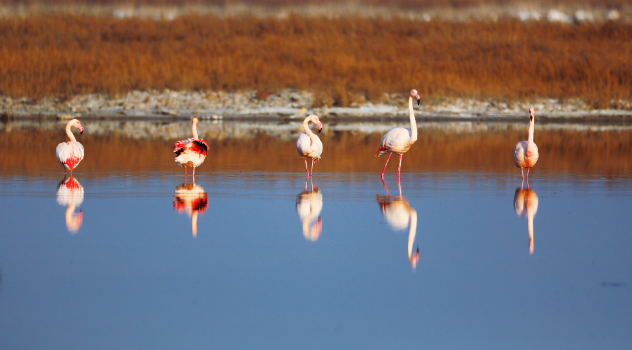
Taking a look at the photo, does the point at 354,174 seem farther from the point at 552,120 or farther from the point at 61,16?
the point at 61,16

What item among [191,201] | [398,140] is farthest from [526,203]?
[191,201]

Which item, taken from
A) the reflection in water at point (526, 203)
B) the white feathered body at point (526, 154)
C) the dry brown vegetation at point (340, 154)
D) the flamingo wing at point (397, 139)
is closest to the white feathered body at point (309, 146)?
the dry brown vegetation at point (340, 154)

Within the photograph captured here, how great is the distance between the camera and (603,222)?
8.59 meters

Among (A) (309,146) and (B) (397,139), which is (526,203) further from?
(A) (309,146)

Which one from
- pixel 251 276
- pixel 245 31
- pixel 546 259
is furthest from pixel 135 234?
pixel 245 31

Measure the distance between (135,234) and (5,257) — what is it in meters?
1.32

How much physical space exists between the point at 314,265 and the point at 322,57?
3577cm

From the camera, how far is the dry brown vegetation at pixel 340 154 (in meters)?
14.3

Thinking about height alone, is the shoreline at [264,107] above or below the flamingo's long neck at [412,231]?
above

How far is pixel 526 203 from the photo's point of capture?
32.8 feet

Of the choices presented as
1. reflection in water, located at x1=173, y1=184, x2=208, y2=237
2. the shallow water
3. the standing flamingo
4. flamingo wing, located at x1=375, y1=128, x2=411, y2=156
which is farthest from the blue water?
flamingo wing, located at x1=375, y1=128, x2=411, y2=156

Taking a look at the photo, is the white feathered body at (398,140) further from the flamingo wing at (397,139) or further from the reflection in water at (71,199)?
the reflection in water at (71,199)

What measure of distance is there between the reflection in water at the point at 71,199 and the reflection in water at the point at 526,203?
4.19 meters

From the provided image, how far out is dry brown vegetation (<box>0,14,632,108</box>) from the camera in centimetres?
3778
